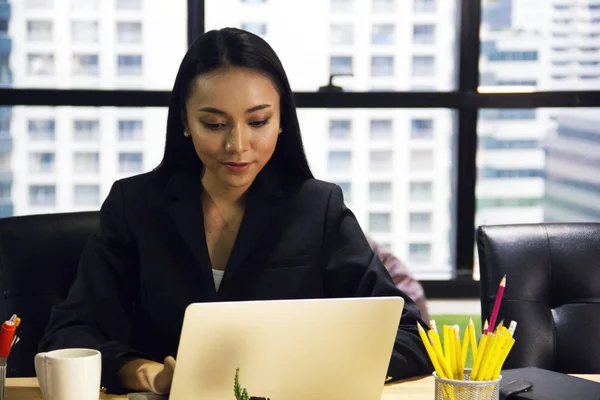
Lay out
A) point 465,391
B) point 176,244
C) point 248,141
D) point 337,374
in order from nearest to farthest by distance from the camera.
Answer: point 465,391
point 337,374
point 248,141
point 176,244

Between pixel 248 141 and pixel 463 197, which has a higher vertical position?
pixel 248 141

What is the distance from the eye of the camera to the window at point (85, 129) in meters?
3.39

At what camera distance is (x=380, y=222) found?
3469 mm

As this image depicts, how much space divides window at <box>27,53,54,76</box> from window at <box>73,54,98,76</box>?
0.09 m

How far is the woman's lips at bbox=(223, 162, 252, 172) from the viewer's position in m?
1.76

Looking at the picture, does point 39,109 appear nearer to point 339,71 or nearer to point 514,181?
point 339,71

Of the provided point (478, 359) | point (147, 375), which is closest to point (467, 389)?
point (478, 359)

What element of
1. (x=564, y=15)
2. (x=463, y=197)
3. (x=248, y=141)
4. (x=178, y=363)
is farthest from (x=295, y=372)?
(x=564, y=15)

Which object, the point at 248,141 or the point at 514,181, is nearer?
the point at 248,141

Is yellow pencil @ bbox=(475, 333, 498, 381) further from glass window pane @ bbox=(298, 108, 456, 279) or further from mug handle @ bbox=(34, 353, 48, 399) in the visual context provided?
glass window pane @ bbox=(298, 108, 456, 279)

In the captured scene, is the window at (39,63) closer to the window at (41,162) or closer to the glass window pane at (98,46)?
the glass window pane at (98,46)

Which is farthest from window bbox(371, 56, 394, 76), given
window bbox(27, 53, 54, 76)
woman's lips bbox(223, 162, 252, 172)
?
woman's lips bbox(223, 162, 252, 172)

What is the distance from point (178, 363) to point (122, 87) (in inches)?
90.2

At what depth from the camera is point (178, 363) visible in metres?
1.26
